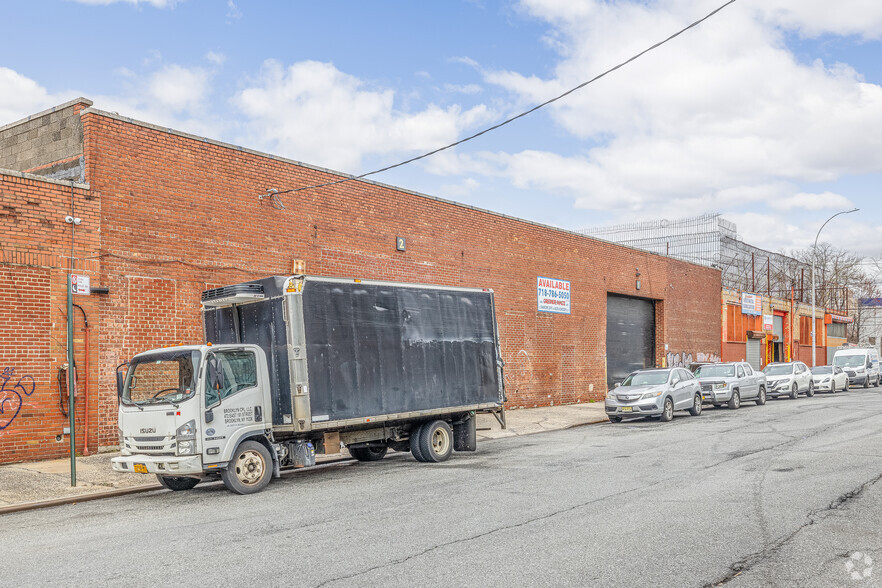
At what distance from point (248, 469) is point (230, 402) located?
3.34 feet

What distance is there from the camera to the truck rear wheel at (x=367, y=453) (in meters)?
14.3

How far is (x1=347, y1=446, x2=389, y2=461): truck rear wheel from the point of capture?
1430 cm

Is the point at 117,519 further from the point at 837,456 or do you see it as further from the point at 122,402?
the point at 837,456

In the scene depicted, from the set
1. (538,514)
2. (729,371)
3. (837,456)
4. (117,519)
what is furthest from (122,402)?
(729,371)

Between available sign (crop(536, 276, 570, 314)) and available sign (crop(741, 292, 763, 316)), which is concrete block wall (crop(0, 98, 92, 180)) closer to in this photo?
available sign (crop(536, 276, 570, 314))

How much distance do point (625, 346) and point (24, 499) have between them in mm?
26284

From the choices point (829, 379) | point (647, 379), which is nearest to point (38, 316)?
point (647, 379)

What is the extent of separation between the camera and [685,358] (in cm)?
3622

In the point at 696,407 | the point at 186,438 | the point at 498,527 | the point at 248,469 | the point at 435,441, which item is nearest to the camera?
the point at 498,527

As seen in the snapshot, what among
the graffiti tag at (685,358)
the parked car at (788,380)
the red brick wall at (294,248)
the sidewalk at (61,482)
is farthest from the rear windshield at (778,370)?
the sidewalk at (61,482)

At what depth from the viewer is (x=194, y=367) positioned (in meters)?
10.4

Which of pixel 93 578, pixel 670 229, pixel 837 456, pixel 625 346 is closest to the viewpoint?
pixel 93 578

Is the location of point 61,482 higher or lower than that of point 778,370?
higher

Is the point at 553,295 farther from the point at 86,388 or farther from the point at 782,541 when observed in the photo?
the point at 782,541
